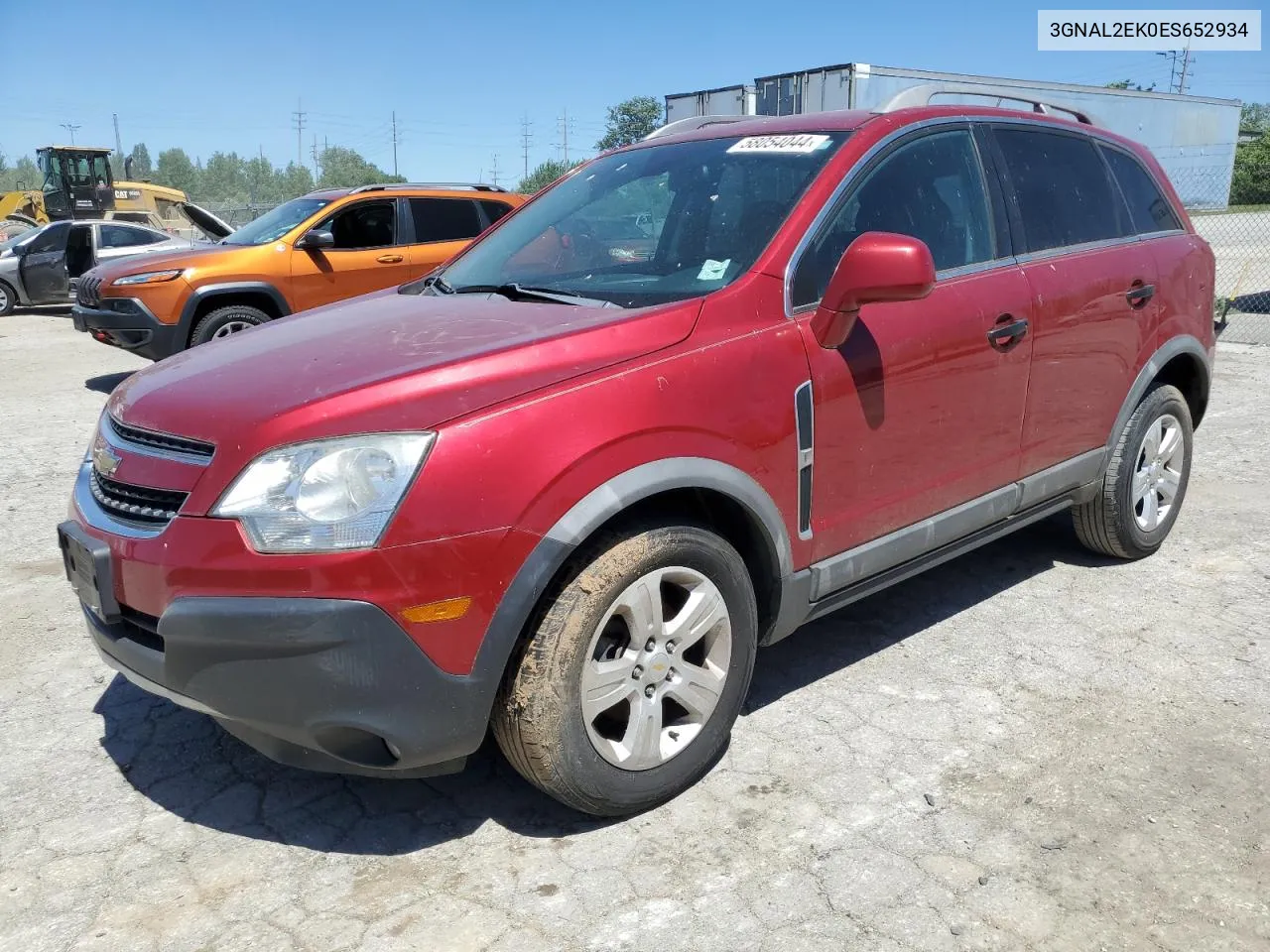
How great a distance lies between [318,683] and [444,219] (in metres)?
8.78

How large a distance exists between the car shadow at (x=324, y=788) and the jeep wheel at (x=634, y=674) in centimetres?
24

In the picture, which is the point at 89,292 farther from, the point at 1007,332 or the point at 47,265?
the point at 47,265

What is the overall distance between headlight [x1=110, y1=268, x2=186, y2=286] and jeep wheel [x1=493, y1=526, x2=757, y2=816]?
7.60 meters

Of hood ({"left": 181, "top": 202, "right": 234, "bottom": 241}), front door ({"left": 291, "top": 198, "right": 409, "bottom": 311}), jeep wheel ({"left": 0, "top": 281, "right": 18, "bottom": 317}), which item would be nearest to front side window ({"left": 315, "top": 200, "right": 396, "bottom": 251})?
front door ({"left": 291, "top": 198, "right": 409, "bottom": 311})

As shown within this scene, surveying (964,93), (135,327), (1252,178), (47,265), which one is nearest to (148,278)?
(135,327)

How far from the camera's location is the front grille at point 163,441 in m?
2.44

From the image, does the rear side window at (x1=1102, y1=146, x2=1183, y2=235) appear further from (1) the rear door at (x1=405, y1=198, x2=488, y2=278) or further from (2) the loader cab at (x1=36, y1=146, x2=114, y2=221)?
(2) the loader cab at (x1=36, y1=146, x2=114, y2=221)

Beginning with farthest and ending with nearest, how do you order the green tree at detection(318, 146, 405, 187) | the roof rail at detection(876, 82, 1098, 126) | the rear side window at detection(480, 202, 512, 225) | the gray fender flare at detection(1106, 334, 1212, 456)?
the green tree at detection(318, 146, 405, 187) → the rear side window at detection(480, 202, 512, 225) → the gray fender flare at detection(1106, 334, 1212, 456) → the roof rail at detection(876, 82, 1098, 126)

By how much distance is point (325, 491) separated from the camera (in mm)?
2285

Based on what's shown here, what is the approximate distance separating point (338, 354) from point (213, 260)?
7.13 m

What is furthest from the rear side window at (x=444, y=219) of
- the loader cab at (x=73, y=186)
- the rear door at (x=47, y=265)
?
the loader cab at (x=73, y=186)

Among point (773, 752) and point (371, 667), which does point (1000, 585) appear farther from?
point (371, 667)

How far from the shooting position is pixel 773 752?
312 centimetres

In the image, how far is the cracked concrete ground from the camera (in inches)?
94.0
